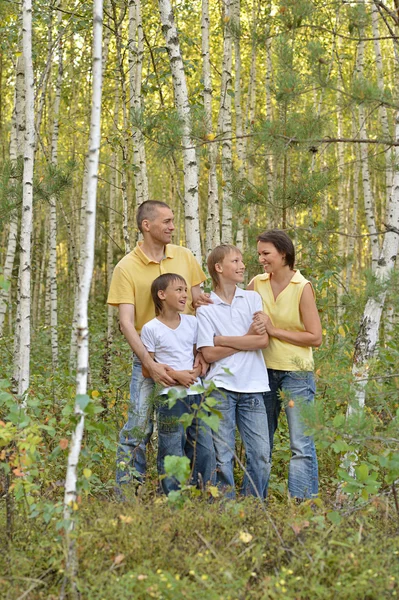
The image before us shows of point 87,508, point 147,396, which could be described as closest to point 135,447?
point 147,396

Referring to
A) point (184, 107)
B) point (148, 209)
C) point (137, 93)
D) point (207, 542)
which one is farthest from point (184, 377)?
point (137, 93)

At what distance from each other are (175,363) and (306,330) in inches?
30.9

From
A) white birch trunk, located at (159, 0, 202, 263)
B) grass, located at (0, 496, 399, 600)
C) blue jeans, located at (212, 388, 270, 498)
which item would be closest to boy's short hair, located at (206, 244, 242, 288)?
blue jeans, located at (212, 388, 270, 498)

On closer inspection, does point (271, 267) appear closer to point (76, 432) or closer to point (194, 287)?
point (194, 287)

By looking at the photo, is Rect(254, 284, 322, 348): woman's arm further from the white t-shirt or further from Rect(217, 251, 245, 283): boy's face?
Rect(217, 251, 245, 283): boy's face

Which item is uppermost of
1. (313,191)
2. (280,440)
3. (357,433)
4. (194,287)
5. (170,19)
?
(170,19)

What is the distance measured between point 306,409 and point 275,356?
3.25 feet

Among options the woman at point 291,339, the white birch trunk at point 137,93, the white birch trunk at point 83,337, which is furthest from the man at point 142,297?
the white birch trunk at point 137,93

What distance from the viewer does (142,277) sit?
4.20 meters

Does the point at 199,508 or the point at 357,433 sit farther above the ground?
the point at 357,433

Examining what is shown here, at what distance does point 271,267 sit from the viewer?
4203 millimetres

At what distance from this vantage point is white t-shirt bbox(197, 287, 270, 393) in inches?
156

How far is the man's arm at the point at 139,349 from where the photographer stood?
3930mm

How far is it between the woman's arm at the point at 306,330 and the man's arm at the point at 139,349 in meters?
0.61
